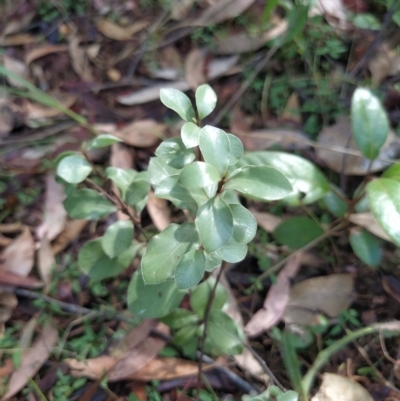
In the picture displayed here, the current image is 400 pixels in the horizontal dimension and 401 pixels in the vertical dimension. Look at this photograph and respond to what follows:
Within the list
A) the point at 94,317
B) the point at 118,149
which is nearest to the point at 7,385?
the point at 94,317

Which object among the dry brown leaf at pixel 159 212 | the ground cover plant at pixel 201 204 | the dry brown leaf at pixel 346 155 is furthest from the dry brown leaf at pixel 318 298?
the dry brown leaf at pixel 159 212

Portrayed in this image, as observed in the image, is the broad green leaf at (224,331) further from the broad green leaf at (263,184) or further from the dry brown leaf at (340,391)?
the broad green leaf at (263,184)

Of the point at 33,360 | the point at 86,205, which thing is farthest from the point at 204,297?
the point at 33,360

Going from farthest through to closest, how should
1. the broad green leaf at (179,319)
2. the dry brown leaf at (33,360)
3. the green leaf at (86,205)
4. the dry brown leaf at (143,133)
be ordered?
1. the dry brown leaf at (143,133)
2. the dry brown leaf at (33,360)
3. the broad green leaf at (179,319)
4. the green leaf at (86,205)

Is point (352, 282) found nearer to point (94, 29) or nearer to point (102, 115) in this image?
point (102, 115)

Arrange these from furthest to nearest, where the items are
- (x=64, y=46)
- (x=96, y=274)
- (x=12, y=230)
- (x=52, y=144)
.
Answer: (x=64, y=46), (x=52, y=144), (x=12, y=230), (x=96, y=274)

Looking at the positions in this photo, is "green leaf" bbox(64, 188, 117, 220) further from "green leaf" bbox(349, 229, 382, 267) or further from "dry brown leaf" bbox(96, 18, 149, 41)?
"dry brown leaf" bbox(96, 18, 149, 41)

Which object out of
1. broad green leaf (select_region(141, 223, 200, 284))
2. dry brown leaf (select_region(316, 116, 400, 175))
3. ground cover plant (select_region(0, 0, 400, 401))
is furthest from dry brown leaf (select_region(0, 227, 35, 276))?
dry brown leaf (select_region(316, 116, 400, 175))
